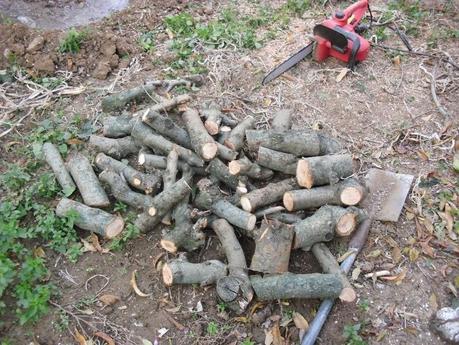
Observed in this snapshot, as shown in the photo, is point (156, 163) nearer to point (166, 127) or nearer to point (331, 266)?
point (166, 127)

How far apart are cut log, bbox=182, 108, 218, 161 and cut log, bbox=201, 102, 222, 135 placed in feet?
0.25

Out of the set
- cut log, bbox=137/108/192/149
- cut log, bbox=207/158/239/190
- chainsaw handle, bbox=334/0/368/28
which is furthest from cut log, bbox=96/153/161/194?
chainsaw handle, bbox=334/0/368/28

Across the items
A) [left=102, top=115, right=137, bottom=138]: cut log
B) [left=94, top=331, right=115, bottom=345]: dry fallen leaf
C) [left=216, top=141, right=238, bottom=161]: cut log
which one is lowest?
[left=94, top=331, right=115, bottom=345]: dry fallen leaf

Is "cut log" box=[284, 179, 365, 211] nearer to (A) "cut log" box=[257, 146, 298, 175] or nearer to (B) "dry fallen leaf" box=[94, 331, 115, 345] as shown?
(A) "cut log" box=[257, 146, 298, 175]

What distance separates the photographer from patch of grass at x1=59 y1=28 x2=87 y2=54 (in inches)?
213

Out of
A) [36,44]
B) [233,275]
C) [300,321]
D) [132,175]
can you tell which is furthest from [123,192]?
[36,44]

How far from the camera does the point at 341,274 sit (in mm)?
3367

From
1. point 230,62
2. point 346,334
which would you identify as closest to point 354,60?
point 230,62

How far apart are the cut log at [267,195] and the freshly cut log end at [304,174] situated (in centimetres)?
11

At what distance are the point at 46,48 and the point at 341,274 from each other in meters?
4.44

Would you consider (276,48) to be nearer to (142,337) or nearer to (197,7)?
(197,7)

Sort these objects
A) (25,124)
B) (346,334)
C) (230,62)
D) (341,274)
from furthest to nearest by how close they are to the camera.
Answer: (230,62)
(25,124)
(341,274)
(346,334)

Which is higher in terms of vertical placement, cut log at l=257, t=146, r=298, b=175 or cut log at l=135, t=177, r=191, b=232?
cut log at l=257, t=146, r=298, b=175

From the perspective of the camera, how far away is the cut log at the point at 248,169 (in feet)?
12.3
